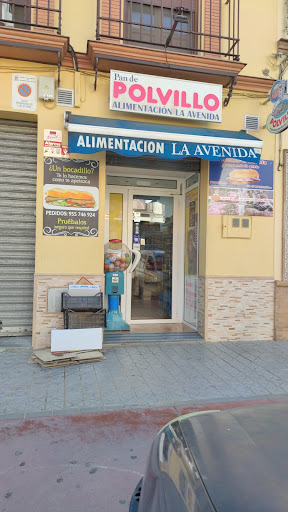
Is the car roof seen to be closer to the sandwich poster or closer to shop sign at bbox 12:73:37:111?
the sandwich poster

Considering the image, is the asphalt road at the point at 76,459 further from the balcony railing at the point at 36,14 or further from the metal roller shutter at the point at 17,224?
the balcony railing at the point at 36,14

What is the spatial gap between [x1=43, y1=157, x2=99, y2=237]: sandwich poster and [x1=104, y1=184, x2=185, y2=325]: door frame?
55.9 inches

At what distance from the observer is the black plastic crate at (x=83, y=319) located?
5.47 m

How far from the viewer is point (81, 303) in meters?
5.61

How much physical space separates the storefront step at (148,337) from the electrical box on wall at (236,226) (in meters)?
1.97

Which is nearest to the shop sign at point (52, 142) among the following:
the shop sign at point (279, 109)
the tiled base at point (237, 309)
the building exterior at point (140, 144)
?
the building exterior at point (140, 144)

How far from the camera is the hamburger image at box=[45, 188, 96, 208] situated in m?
5.92

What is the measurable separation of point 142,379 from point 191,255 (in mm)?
3284

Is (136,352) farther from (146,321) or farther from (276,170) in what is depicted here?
(276,170)

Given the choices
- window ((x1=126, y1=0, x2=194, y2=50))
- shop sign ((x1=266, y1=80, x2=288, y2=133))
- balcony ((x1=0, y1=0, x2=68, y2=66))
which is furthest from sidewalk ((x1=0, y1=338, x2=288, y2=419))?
window ((x1=126, y1=0, x2=194, y2=50))

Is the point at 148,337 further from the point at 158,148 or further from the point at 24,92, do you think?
the point at 24,92

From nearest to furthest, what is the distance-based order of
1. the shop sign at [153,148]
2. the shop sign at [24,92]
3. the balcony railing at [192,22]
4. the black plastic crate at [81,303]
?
1. the shop sign at [153,148]
2. the black plastic crate at [81,303]
3. the shop sign at [24,92]
4. the balcony railing at [192,22]

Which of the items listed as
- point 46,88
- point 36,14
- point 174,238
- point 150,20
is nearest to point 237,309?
point 174,238

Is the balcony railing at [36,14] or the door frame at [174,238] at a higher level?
the balcony railing at [36,14]
